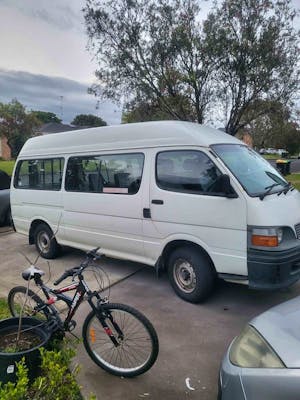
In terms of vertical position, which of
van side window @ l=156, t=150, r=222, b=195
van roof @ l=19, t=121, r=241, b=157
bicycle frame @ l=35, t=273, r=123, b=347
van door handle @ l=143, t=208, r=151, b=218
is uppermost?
van roof @ l=19, t=121, r=241, b=157

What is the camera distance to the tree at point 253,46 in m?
11.9

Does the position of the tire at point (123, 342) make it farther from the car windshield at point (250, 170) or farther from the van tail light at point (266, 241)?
the car windshield at point (250, 170)

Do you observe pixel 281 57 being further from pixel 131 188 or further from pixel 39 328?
pixel 39 328

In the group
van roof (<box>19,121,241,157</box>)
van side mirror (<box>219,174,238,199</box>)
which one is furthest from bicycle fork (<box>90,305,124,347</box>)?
van roof (<box>19,121,241,157</box>)

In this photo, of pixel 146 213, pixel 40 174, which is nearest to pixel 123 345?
pixel 146 213

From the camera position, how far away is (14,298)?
364cm

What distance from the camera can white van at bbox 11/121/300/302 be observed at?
3.76m

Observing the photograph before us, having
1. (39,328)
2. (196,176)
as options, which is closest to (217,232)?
(196,176)

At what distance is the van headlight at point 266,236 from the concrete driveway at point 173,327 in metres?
0.98

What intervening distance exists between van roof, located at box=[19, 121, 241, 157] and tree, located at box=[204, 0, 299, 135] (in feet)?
27.6

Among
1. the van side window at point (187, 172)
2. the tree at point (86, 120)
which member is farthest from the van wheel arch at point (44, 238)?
the tree at point (86, 120)

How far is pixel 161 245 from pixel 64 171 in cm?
245

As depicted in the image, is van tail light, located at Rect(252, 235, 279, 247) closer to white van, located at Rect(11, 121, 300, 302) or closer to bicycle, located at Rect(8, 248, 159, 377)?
white van, located at Rect(11, 121, 300, 302)

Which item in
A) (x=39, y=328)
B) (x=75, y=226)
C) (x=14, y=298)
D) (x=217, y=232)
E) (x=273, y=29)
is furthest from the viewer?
(x=273, y=29)
